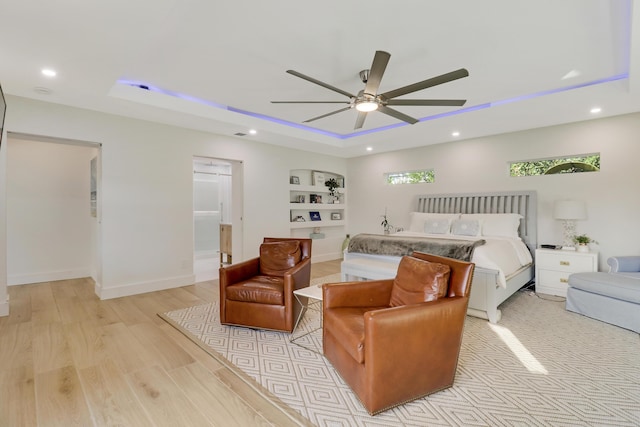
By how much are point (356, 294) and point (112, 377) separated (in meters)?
1.92

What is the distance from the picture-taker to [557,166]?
4.95 meters

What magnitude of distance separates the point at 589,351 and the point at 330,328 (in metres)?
2.30

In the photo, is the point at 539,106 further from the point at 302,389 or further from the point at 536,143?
the point at 302,389

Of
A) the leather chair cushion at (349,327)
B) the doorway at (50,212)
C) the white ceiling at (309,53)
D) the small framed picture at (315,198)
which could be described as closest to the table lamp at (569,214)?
the white ceiling at (309,53)

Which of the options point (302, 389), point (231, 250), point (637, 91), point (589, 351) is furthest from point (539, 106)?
point (231, 250)

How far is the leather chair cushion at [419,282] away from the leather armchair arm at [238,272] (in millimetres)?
1660

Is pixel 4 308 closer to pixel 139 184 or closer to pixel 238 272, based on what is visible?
pixel 139 184

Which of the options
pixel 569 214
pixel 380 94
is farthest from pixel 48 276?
pixel 569 214

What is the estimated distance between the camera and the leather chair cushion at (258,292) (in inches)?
118

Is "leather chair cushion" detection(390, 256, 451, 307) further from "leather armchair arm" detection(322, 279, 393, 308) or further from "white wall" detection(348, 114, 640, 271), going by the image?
"white wall" detection(348, 114, 640, 271)

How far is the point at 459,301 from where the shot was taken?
204cm

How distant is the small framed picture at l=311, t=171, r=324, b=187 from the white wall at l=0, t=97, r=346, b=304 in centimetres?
204

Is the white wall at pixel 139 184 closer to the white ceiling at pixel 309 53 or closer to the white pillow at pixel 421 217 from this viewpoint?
the white ceiling at pixel 309 53

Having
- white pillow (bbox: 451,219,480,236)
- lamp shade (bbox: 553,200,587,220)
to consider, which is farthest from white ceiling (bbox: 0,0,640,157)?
white pillow (bbox: 451,219,480,236)
